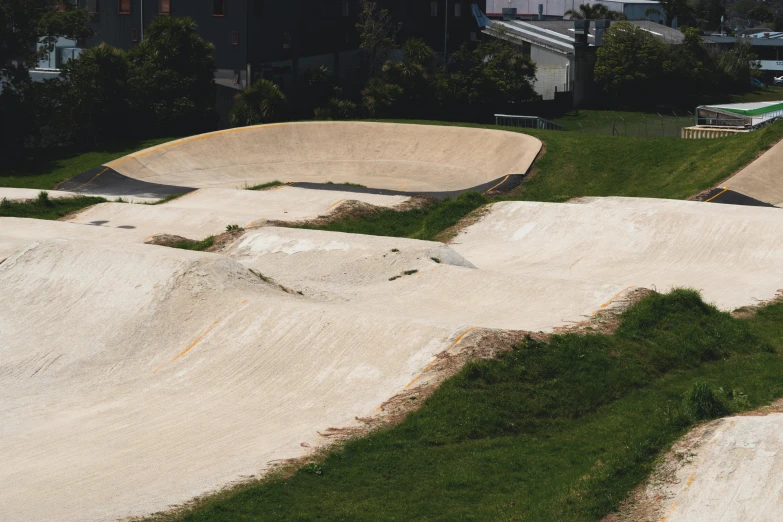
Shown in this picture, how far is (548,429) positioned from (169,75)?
37135mm

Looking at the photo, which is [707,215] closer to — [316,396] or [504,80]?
[316,396]

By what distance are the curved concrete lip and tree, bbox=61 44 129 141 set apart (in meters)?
4.00

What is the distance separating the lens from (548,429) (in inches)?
610

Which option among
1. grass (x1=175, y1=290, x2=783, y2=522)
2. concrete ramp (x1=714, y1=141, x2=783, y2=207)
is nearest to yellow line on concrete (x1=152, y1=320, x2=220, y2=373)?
grass (x1=175, y1=290, x2=783, y2=522)

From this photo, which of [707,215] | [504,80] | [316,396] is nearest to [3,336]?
[316,396]

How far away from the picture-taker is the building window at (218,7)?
177 feet

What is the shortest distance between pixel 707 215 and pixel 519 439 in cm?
1641

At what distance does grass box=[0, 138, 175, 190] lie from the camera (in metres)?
42.0

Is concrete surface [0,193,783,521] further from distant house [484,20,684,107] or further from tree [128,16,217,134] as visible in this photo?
distant house [484,20,684,107]

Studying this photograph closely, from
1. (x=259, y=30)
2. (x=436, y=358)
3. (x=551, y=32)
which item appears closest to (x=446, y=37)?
(x=551, y=32)

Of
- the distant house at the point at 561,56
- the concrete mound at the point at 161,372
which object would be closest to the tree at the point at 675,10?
the distant house at the point at 561,56

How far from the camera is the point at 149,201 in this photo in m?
38.1

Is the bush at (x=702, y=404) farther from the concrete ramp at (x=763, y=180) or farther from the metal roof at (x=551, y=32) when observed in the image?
the metal roof at (x=551, y=32)

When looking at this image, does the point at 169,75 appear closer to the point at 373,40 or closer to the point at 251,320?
the point at 373,40
